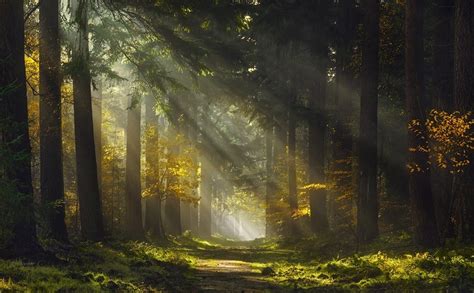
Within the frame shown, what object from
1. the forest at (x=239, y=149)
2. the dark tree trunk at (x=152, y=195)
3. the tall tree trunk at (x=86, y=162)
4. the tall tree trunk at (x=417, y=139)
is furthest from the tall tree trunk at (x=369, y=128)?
the dark tree trunk at (x=152, y=195)

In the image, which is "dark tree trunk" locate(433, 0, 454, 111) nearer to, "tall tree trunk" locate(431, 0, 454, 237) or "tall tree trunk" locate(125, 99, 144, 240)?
"tall tree trunk" locate(431, 0, 454, 237)

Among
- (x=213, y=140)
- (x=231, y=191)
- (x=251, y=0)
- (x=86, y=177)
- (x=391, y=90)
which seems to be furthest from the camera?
(x=231, y=191)

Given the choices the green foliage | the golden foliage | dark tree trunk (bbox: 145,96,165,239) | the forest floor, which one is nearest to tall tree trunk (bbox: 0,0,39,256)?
the forest floor

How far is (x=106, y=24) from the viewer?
17.1m

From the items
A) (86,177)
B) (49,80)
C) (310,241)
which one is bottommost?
(310,241)

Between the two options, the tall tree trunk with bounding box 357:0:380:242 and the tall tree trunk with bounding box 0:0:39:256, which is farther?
the tall tree trunk with bounding box 357:0:380:242

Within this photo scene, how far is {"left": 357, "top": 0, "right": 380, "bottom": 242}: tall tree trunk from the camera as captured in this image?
57.0ft

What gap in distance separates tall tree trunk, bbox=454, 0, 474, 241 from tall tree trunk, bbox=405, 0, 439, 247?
1.18 meters

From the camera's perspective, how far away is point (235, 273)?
1434cm

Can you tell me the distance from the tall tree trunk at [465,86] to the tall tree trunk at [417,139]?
3.87 ft

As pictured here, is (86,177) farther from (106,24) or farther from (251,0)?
(251,0)

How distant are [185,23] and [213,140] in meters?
17.1

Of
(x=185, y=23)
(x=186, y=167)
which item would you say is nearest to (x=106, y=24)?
(x=185, y=23)

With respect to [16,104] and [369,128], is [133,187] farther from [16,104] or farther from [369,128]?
[16,104]
